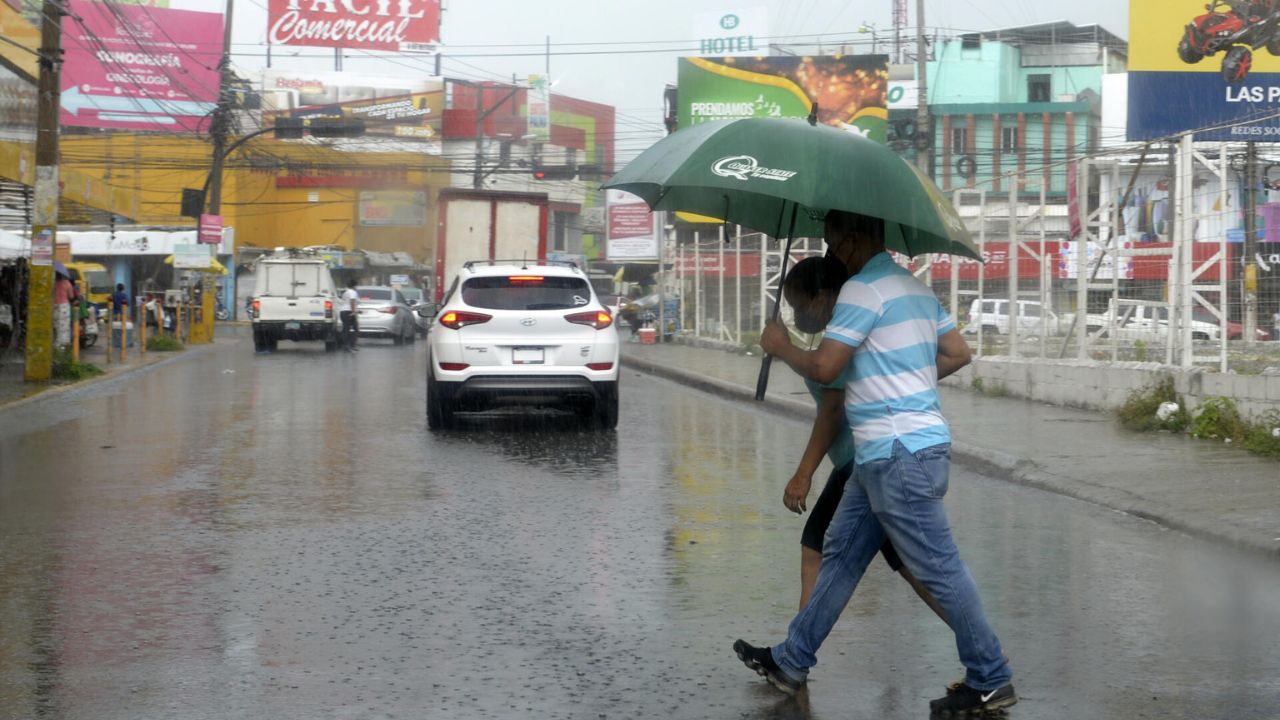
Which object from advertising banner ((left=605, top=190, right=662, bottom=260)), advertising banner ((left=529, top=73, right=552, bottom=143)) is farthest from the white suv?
advertising banner ((left=529, top=73, right=552, bottom=143))

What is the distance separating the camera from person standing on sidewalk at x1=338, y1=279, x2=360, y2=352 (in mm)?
36500

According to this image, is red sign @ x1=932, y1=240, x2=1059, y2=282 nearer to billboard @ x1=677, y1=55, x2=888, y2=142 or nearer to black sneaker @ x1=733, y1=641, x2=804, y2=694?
black sneaker @ x1=733, y1=641, x2=804, y2=694

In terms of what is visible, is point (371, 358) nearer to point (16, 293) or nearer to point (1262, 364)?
point (16, 293)

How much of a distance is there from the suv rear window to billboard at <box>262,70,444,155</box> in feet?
218

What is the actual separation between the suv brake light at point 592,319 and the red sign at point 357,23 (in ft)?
158

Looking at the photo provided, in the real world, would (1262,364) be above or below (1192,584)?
above

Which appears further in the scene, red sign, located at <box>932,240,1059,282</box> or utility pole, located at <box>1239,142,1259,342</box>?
red sign, located at <box>932,240,1059,282</box>

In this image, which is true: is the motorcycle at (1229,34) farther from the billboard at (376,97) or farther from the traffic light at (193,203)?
the billboard at (376,97)

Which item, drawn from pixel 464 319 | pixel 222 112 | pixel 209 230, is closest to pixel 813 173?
pixel 464 319

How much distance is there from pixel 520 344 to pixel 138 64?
47.9 metres

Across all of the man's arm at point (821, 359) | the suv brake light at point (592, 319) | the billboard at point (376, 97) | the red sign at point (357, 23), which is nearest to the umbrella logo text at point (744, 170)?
the man's arm at point (821, 359)

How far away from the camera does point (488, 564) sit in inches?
310

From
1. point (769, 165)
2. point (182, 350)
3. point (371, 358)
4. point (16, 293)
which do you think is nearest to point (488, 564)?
point (769, 165)

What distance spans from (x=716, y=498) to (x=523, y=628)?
4.33 metres
